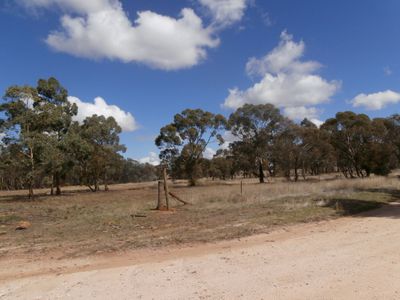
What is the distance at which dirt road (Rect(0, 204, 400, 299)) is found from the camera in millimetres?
5203

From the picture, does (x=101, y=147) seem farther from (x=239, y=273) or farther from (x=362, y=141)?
(x=239, y=273)

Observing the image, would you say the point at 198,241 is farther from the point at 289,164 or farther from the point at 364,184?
the point at 289,164

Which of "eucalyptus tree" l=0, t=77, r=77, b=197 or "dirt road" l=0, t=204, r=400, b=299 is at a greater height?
"eucalyptus tree" l=0, t=77, r=77, b=197

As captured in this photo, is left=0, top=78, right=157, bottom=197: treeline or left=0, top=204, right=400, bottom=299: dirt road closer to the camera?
left=0, top=204, right=400, bottom=299: dirt road

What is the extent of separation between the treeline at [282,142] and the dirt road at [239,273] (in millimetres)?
39150

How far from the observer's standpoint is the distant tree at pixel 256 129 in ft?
169

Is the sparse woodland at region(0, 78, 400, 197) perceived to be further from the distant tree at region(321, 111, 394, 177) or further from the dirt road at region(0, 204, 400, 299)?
the dirt road at region(0, 204, 400, 299)

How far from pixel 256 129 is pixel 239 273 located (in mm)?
47335

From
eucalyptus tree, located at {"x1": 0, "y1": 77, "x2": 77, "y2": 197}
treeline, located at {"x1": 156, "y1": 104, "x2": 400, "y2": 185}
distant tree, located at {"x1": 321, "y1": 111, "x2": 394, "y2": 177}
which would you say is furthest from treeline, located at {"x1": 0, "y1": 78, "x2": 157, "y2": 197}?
distant tree, located at {"x1": 321, "y1": 111, "x2": 394, "y2": 177}

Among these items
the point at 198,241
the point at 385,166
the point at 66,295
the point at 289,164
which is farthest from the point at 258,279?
the point at 289,164

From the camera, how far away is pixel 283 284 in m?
5.42

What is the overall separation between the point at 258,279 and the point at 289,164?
48.2m

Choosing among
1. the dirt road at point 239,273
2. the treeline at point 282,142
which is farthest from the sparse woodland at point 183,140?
the dirt road at point 239,273

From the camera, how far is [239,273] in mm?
6102
